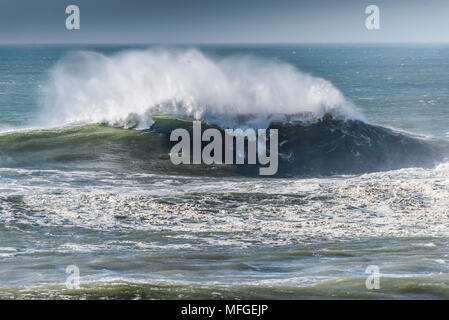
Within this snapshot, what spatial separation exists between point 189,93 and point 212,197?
1083cm

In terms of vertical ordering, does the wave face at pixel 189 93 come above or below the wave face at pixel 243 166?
above

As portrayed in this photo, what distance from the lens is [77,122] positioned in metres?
25.4

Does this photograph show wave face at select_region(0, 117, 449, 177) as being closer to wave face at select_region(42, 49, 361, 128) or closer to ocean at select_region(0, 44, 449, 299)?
ocean at select_region(0, 44, 449, 299)

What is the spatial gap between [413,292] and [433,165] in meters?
11.8

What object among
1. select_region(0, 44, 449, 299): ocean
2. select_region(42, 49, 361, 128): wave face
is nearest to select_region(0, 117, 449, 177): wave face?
select_region(0, 44, 449, 299): ocean

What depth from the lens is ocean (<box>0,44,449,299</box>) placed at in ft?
30.8

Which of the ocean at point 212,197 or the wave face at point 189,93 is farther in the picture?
the wave face at point 189,93

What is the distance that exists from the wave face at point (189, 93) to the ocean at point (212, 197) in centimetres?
7

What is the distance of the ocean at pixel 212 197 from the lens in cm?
939

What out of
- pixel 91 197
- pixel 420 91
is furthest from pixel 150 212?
pixel 420 91

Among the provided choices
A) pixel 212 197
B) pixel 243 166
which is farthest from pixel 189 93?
pixel 212 197

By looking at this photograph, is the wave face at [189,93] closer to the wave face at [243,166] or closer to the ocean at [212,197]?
the ocean at [212,197]

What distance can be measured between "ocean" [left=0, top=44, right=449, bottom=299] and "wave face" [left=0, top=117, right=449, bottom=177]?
0.26 ft

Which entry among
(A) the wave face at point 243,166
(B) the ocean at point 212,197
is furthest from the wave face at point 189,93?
(A) the wave face at point 243,166
